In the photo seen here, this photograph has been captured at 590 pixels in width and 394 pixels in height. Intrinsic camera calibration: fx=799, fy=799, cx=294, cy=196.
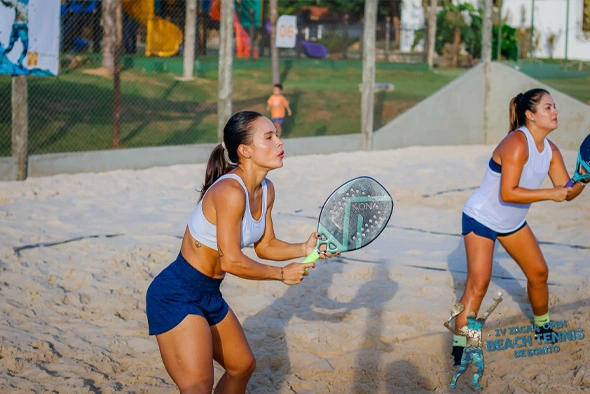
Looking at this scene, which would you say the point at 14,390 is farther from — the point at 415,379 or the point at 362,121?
the point at 362,121

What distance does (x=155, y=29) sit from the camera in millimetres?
15914

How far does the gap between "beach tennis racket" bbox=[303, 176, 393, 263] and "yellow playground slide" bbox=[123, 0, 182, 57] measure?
1242 cm

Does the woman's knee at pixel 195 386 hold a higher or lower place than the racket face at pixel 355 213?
lower

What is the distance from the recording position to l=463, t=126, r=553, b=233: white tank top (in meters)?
4.77

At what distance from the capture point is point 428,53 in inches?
801

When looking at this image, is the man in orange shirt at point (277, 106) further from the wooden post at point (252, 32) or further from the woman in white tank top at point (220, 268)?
the woman in white tank top at point (220, 268)

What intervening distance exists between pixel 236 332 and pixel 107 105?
35.1ft

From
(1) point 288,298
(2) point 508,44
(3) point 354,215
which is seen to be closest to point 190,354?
(3) point 354,215

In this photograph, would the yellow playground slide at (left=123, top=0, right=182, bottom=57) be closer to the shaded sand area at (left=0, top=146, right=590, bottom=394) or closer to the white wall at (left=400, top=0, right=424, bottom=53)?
the shaded sand area at (left=0, top=146, right=590, bottom=394)

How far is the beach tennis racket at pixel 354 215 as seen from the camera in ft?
11.7

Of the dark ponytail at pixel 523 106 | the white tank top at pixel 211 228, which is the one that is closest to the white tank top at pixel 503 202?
the dark ponytail at pixel 523 106

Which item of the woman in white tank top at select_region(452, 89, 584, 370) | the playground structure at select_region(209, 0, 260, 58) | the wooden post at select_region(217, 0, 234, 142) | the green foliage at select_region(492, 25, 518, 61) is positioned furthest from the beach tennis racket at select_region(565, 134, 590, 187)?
the green foliage at select_region(492, 25, 518, 61)

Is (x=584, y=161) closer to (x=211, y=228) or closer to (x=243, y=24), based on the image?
(x=211, y=228)

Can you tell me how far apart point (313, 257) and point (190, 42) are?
1232cm
